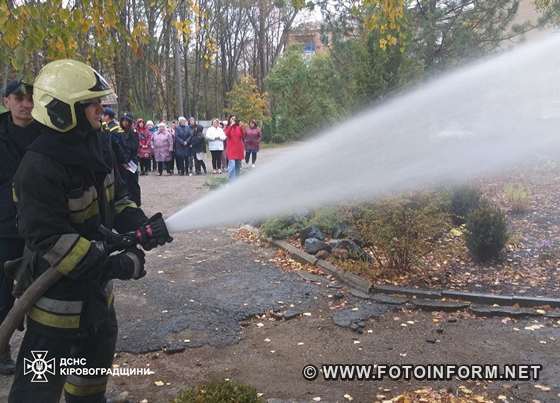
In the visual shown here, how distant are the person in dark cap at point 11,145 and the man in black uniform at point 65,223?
4.00 ft

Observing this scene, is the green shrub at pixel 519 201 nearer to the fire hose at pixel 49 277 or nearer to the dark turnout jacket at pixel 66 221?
the fire hose at pixel 49 277

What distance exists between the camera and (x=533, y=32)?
1188cm

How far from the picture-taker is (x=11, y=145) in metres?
3.91

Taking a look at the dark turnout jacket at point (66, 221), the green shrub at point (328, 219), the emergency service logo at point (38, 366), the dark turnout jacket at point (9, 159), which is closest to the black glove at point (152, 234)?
the dark turnout jacket at point (66, 221)

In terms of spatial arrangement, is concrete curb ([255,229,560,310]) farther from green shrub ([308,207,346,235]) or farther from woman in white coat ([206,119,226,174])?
woman in white coat ([206,119,226,174])

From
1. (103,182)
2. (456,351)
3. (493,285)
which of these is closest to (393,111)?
(493,285)

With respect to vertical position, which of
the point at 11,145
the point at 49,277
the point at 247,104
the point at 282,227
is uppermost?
the point at 247,104

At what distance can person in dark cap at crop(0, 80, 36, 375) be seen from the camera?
386cm

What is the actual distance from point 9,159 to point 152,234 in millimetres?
1685

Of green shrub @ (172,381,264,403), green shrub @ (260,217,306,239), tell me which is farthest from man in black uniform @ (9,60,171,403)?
green shrub @ (260,217,306,239)

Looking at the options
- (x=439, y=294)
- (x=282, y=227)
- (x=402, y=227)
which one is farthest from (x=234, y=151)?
(x=439, y=294)

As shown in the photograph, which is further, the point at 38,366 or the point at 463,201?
the point at 463,201

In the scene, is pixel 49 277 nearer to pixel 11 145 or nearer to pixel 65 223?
pixel 65 223

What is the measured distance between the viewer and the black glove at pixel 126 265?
2744mm
